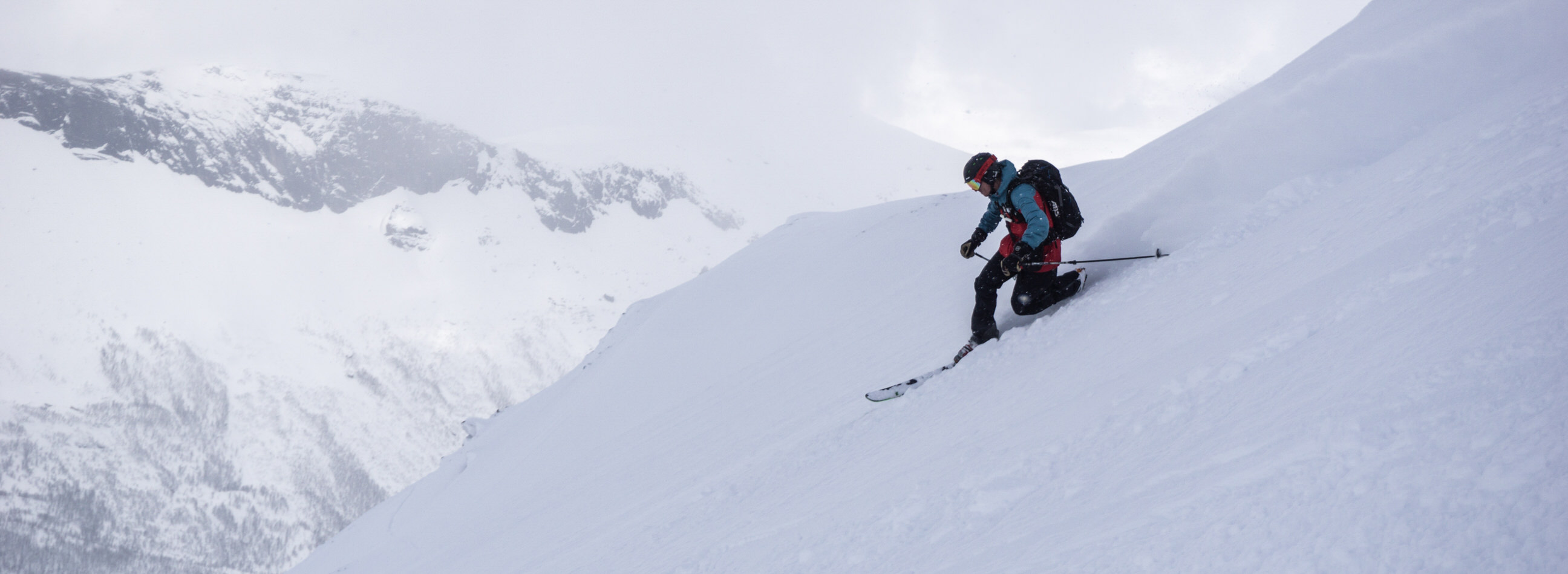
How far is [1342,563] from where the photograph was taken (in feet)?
8.02

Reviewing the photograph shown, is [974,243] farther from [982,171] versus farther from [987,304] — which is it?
[982,171]

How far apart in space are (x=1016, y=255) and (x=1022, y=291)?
52 centimetres

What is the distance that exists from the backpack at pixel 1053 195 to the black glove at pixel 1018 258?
12.9 inches

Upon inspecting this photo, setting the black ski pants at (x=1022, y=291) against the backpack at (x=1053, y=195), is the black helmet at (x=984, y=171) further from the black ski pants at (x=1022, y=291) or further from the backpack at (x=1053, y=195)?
the black ski pants at (x=1022, y=291)

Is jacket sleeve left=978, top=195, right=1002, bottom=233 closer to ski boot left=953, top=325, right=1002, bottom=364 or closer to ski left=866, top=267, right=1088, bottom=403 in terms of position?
ski left=866, top=267, right=1088, bottom=403

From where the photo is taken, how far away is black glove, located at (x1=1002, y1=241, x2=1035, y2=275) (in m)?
6.96

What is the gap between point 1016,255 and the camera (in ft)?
23.0

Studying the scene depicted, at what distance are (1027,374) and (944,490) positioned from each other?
1.76 m

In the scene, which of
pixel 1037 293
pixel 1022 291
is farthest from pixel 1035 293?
pixel 1022 291

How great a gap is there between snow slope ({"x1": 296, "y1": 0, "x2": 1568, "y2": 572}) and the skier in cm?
26

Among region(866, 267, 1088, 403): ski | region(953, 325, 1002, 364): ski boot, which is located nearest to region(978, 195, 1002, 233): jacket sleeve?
region(866, 267, 1088, 403): ski

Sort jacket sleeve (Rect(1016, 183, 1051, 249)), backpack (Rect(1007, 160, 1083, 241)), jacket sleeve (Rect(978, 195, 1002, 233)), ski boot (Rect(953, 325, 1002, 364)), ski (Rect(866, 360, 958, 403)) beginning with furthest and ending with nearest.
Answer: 1. jacket sleeve (Rect(978, 195, 1002, 233))
2. ski boot (Rect(953, 325, 1002, 364))
3. ski (Rect(866, 360, 958, 403))
4. backpack (Rect(1007, 160, 1083, 241))
5. jacket sleeve (Rect(1016, 183, 1051, 249))

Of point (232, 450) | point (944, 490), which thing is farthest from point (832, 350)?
point (232, 450)

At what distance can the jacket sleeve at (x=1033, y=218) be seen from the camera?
6.89 m
